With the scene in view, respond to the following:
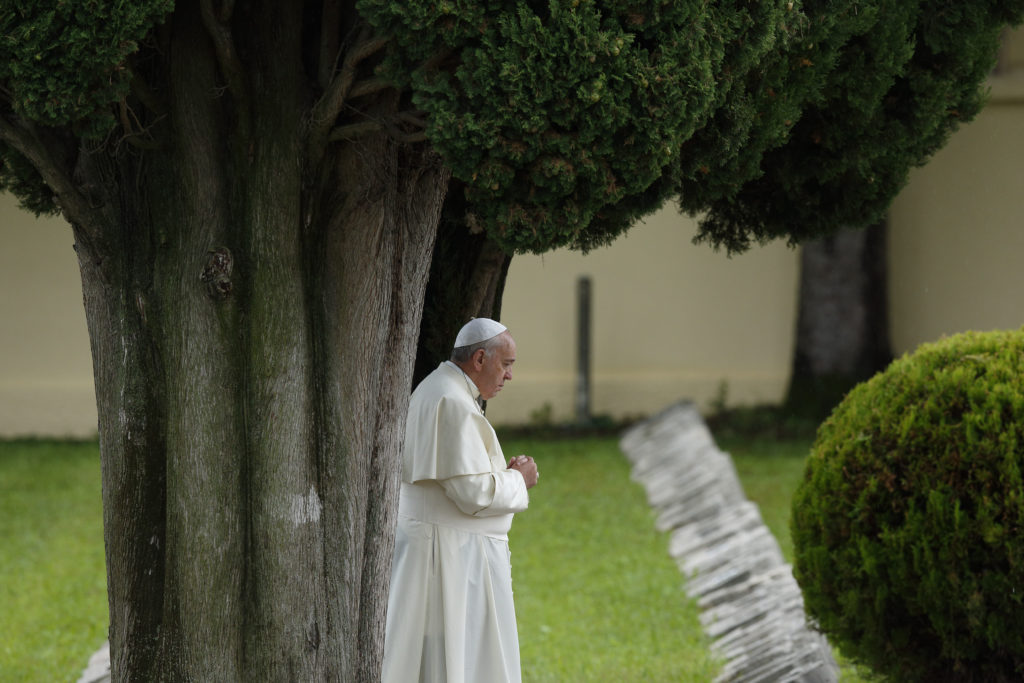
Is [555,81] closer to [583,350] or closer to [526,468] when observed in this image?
[526,468]

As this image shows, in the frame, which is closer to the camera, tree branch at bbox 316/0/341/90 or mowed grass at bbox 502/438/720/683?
tree branch at bbox 316/0/341/90

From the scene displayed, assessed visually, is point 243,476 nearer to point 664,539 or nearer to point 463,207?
point 463,207

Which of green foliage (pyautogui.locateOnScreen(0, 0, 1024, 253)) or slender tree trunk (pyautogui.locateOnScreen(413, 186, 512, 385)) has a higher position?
green foliage (pyautogui.locateOnScreen(0, 0, 1024, 253))

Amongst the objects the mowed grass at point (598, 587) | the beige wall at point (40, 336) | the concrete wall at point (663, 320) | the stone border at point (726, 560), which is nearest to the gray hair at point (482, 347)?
the stone border at point (726, 560)

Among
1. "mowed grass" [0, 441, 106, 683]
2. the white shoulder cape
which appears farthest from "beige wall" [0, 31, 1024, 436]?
the white shoulder cape

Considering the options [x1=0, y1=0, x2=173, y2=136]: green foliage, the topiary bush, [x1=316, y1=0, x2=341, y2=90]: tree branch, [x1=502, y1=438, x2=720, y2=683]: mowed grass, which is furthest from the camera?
[x1=502, y1=438, x2=720, y2=683]: mowed grass

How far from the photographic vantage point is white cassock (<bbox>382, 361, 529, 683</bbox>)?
473 cm

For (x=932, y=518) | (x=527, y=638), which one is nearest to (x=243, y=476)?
(x=932, y=518)

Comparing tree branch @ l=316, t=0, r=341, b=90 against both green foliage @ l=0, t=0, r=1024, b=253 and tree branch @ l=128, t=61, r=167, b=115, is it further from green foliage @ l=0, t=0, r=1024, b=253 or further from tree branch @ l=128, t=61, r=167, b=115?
tree branch @ l=128, t=61, r=167, b=115

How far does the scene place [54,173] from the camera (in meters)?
4.01

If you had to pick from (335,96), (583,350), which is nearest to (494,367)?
(335,96)

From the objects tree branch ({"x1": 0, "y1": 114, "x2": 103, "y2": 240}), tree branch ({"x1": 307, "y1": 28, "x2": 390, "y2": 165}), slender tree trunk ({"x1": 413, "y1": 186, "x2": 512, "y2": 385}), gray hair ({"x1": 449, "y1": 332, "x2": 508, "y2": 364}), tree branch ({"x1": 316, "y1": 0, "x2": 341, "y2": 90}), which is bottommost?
gray hair ({"x1": 449, "y1": 332, "x2": 508, "y2": 364})

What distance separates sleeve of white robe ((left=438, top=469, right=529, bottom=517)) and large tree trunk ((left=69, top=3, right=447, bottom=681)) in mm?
461

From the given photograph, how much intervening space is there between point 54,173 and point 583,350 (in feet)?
36.6
